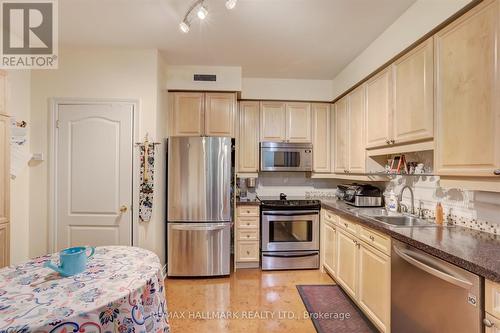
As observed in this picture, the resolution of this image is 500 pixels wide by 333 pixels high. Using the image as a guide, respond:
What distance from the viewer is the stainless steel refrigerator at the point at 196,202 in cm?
288

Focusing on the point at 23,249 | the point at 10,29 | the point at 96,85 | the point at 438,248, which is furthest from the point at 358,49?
the point at 23,249

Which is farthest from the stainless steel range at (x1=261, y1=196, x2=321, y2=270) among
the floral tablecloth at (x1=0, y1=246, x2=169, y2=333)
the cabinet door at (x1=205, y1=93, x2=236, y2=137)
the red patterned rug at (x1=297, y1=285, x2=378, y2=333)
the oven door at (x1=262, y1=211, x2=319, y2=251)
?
the floral tablecloth at (x1=0, y1=246, x2=169, y2=333)

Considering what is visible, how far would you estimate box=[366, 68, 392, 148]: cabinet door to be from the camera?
7.22 ft

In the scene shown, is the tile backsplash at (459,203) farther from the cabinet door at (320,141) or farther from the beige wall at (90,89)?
the beige wall at (90,89)

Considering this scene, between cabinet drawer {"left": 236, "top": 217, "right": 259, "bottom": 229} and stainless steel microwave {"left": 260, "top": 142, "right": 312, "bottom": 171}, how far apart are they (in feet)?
2.39

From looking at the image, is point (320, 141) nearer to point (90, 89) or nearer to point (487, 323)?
point (487, 323)

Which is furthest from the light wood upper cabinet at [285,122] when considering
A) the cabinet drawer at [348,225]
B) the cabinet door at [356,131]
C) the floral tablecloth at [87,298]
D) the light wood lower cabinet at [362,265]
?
the floral tablecloth at [87,298]

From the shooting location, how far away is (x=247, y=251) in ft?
10.4

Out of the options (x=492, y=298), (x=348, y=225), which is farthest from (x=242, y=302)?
(x=492, y=298)

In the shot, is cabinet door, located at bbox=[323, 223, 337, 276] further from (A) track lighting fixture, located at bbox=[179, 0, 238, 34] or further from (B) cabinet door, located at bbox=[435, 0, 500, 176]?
(A) track lighting fixture, located at bbox=[179, 0, 238, 34]

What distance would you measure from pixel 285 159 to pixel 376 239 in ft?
5.79

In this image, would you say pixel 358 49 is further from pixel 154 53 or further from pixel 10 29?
pixel 10 29

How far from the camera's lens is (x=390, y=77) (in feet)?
7.14

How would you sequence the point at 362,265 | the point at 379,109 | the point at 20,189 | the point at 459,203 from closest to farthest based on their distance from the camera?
the point at 459,203 → the point at 362,265 → the point at 379,109 → the point at 20,189
